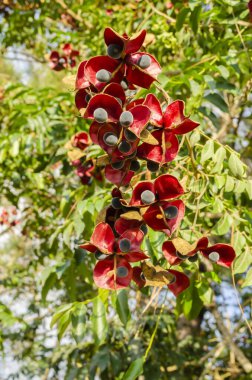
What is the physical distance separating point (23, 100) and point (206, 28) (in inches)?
43.2

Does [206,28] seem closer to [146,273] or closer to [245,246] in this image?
[245,246]

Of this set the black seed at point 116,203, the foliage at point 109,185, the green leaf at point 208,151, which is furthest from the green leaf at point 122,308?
the black seed at point 116,203

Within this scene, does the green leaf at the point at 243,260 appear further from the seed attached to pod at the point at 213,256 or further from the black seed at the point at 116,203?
the black seed at the point at 116,203

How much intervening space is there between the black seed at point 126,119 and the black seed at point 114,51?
0.13 metres

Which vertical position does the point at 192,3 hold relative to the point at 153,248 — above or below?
above

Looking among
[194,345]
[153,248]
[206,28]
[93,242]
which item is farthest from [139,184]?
[194,345]

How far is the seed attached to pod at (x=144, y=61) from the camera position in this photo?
873mm

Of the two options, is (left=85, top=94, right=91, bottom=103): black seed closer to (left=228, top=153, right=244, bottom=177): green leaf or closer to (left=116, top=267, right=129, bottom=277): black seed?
(left=116, top=267, right=129, bottom=277): black seed

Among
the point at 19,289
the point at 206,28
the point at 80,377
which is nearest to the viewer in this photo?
the point at 206,28

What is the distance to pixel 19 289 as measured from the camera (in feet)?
16.8

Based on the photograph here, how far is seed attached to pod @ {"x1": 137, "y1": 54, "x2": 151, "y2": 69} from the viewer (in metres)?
0.87

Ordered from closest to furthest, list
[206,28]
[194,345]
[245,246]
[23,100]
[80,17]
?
1. [245,246]
2. [206,28]
3. [23,100]
4. [80,17]
5. [194,345]

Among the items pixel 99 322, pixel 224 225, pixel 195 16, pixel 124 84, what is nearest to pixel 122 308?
pixel 99 322

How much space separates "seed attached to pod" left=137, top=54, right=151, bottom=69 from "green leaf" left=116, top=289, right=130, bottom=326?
0.72 m
